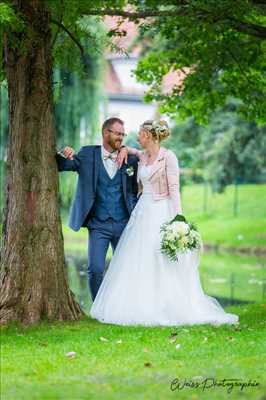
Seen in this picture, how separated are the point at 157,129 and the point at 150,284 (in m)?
1.65

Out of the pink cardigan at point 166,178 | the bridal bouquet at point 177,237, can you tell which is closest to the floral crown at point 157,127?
the pink cardigan at point 166,178

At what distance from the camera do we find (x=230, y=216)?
131 feet

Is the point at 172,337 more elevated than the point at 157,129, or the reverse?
the point at 157,129

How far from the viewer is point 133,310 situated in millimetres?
9711

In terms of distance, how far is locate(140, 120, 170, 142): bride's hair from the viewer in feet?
32.8

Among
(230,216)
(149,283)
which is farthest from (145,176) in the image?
(230,216)

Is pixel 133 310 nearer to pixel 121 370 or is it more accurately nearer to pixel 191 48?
pixel 121 370

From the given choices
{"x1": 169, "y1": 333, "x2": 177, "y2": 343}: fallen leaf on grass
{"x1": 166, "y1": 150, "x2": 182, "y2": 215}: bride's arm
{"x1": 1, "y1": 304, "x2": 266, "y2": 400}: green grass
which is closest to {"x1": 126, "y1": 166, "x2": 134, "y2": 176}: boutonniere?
{"x1": 166, "y1": 150, "x2": 182, "y2": 215}: bride's arm

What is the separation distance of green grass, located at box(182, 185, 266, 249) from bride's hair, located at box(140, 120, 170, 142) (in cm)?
2340

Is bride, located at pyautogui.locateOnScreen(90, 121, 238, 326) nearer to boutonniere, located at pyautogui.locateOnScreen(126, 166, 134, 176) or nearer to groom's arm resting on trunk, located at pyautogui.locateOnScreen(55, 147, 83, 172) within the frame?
boutonniere, located at pyautogui.locateOnScreen(126, 166, 134, 176)

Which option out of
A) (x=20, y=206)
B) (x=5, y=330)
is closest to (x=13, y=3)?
(x=20, y=206)

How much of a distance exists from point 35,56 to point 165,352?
11.2ft

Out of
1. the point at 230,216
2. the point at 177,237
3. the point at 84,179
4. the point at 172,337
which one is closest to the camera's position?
the point at 172,337

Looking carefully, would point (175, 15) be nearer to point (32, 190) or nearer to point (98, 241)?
point (98, 241)
